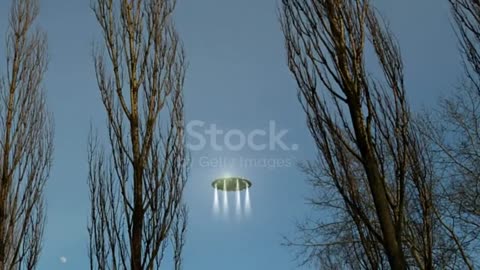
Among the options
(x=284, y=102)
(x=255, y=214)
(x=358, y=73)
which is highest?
(x=284, y=102)

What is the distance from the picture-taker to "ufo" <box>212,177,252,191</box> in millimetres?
6930

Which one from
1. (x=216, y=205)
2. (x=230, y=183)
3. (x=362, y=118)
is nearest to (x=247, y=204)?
(x=216, y=205)

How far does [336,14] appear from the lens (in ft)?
14.5

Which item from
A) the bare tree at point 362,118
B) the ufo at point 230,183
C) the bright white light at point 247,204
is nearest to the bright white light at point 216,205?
the bright white light at point 247,204

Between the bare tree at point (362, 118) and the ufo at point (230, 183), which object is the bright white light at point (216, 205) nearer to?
the ufo at point (230, 183)

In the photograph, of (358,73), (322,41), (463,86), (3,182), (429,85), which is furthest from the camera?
(463,86)

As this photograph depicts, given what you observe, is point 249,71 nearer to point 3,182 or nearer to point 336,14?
point 336,14

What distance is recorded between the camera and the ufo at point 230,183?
6.93 meters

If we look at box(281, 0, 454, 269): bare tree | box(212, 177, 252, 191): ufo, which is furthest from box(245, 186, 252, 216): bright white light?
box(281, 0, 454, 269): bare tree

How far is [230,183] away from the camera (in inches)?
275

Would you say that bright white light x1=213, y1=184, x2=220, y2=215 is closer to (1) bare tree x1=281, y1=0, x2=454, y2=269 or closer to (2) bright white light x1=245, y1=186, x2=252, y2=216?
(2) bright white light x1=245, y1=186, x2=252, y2=216

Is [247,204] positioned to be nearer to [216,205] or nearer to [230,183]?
[216,205]

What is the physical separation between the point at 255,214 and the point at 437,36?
12.8 ft

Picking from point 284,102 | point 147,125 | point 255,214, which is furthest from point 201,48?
point 255,214
